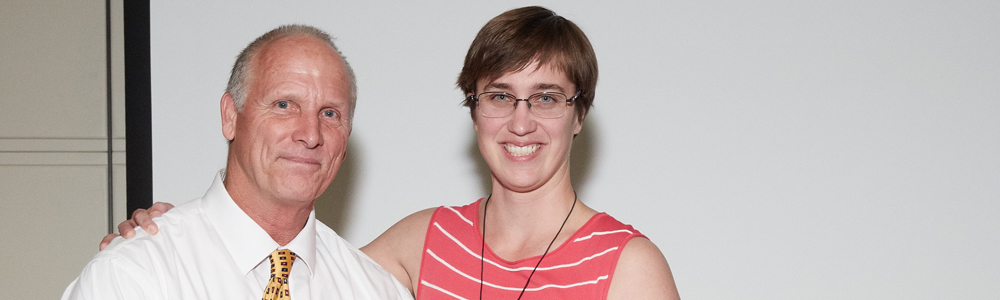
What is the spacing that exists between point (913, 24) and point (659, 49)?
3.26ft

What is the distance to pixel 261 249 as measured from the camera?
1477mm

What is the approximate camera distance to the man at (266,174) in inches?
56.4

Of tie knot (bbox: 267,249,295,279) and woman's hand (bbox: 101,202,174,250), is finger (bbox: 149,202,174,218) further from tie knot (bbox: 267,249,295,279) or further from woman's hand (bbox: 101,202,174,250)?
tie knot (bbox: 267,249,295,279)

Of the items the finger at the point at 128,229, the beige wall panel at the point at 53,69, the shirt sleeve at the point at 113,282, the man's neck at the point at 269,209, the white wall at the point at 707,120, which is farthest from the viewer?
the beige wall panel at the point at 53,69

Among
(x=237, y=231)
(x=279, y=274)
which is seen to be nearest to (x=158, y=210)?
(x=237, y=231)

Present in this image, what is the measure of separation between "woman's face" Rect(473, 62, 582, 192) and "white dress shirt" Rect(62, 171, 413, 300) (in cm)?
44

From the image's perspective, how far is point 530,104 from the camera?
169 cm

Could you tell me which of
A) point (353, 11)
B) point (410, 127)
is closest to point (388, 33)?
point (353, 11)

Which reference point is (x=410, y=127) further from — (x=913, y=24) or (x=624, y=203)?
(x=913, y=24)

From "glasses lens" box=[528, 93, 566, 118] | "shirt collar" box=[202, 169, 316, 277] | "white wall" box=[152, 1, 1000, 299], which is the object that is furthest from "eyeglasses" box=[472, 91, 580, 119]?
"white wall" box=[152, 1, 1000, 299]

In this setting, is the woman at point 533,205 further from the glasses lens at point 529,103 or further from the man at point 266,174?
the man at point 266,174

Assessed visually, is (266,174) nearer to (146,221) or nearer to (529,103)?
(146,221)

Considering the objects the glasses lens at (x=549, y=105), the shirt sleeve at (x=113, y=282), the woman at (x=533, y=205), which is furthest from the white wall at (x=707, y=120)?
the shirt sleeve at (x=113, y=282)

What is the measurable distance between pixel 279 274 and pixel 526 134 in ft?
2.14
